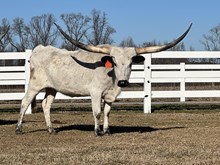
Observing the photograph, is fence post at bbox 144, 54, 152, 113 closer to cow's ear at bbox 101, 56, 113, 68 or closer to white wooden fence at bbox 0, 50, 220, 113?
white wooden fence at bbox 0, 50, 220, 113

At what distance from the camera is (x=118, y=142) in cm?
999

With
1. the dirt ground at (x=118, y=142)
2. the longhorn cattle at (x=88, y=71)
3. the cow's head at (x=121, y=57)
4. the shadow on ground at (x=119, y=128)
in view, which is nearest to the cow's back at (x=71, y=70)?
the longhorn cattle at (x=88, y=71)

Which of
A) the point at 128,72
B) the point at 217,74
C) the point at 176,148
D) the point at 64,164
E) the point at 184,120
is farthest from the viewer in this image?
the point at 217,74

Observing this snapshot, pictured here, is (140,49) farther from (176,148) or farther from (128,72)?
(176,148)

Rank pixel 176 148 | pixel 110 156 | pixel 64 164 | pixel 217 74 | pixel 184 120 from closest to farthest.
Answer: pixel 64 164
pixel 110 156
pixel 176 148
pixel 184 120
pixel 217 74

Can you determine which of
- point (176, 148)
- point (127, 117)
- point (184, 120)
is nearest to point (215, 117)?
point (184, 120)

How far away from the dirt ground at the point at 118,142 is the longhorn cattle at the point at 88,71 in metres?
0.73

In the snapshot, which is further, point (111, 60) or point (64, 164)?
point (111, 60)

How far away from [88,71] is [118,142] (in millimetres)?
1839

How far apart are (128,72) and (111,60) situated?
1.56 feet

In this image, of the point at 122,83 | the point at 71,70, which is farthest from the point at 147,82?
the point at 122,83

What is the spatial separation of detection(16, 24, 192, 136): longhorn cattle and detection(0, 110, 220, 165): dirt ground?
0.73 meters

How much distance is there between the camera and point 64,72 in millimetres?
11336

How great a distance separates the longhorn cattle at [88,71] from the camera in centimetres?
1058
